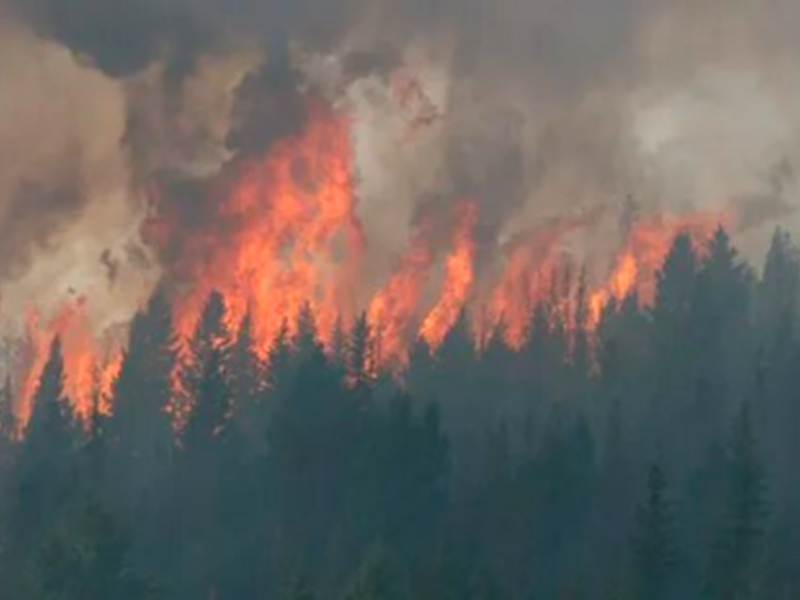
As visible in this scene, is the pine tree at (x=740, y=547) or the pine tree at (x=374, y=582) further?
the pine tree at (x=740, y=547)

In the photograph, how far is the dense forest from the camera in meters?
120

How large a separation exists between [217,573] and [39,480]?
65.9 feet

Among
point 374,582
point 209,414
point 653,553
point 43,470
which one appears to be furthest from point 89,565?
point 209,414

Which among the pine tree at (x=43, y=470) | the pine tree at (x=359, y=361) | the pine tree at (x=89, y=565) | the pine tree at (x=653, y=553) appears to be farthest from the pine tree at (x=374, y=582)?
the pine tree at (x=359, y=361)

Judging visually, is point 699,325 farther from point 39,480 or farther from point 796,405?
point 39,480

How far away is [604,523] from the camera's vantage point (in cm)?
14588

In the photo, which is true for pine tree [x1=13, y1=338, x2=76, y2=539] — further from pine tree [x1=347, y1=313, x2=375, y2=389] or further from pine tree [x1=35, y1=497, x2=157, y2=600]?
pine tree [x1=347, y1=313, x2=375, y2=389]

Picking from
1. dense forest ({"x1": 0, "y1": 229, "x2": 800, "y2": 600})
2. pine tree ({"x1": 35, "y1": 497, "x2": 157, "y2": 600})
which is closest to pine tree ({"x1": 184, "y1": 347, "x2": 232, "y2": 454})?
dense forest ({"x1": 0, "y1": 229, "x2": 800, "y2": 600})

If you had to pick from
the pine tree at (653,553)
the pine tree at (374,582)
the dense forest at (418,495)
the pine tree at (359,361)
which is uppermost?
the pine tree at (359,361)

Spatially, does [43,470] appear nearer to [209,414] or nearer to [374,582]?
[209,414]

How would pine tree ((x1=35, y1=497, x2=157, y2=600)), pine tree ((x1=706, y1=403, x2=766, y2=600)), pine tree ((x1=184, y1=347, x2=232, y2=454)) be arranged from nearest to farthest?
pine tree ((x1=706, y1=403, x2=766, y2=600))
pine tree ((x1=35, y1=497, x2=157, y2=600))
pine tree ((x1=184, y1=347, x2=232, y2=454))

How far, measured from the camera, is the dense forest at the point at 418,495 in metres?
120

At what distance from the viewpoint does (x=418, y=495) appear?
146 m

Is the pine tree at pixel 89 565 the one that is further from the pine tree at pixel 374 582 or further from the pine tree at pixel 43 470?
the pine tree at pixel 374 582
